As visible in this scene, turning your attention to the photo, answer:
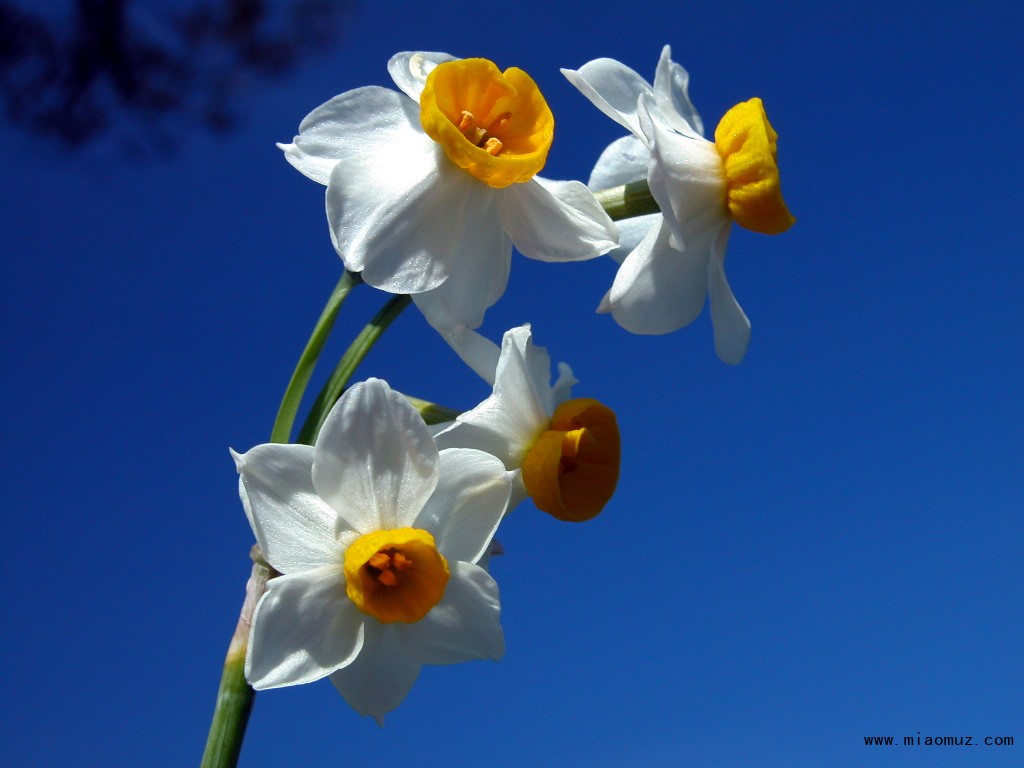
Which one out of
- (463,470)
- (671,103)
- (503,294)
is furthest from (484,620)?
(671,103)

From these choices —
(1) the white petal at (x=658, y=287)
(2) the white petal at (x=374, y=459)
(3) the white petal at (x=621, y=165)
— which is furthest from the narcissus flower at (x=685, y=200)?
(2) the white petal at (x=374, y=459)

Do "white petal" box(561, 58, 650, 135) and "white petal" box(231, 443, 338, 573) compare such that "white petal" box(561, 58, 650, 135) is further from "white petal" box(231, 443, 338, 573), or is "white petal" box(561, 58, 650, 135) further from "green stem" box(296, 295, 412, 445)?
"white petal" box(231, 443, 338, 573)

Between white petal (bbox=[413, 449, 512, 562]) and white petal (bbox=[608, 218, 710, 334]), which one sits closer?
white petal (bbox=[413, 449, 512, 562])

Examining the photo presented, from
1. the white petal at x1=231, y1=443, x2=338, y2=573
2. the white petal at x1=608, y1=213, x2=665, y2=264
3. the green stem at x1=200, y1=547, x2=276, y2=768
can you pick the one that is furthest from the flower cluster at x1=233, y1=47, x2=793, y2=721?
the white petal at x1=608, y1=213, x2=665, y2=264

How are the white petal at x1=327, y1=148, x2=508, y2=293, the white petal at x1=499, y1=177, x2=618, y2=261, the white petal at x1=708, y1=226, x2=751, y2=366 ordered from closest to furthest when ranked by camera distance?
the white petal at x1=327, y1=148, x2=508, y2=293
the white petal at x1=499, y1=177, x2=618, y2=261
the white petal at x1=708, y1=226, x2=751, y2=366

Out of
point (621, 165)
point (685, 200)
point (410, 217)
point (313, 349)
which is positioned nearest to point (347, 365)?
point (313, 349)

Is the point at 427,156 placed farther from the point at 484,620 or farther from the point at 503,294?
the point at 484,620
